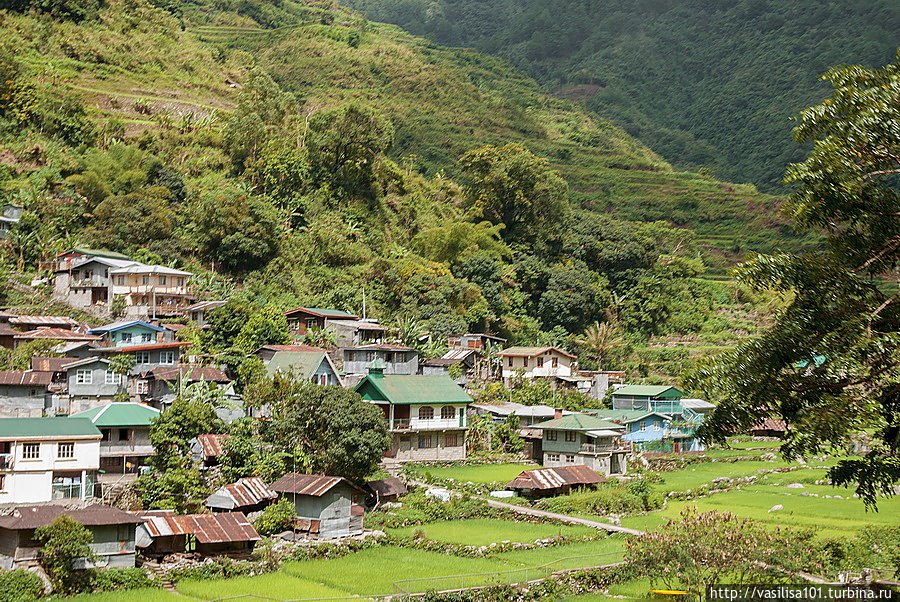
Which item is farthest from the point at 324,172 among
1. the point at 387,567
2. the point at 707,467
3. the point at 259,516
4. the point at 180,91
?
the point at 387,567

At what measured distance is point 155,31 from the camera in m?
76.8

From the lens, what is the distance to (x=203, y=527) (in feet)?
85.2

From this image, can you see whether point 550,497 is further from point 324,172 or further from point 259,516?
point 324,172

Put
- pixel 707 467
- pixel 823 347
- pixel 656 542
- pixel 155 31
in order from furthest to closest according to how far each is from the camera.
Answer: pixel 155 31, pixel 707 467, pixel 656 542, pixel 823 347

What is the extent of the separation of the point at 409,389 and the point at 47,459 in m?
17.0

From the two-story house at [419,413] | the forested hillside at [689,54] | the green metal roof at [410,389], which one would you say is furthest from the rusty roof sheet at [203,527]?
the forested hillside at [689,54]

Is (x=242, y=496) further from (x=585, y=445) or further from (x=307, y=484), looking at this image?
(x=585, y=445)

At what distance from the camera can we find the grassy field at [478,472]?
1477 inches

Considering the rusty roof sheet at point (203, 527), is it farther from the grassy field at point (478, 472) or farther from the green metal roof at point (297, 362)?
the green metal roof at point (297, 362)

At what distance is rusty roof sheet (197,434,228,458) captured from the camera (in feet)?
104

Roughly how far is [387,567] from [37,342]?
1946 centimetres

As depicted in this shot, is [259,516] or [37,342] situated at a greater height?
[37,342]

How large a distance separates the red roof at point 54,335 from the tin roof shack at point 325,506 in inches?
539

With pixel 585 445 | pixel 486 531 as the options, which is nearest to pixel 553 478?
pixel 585 445
